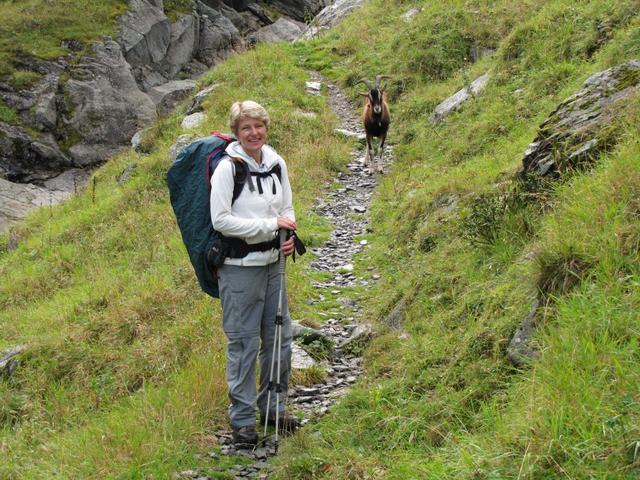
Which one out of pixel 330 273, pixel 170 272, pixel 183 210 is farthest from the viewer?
pixel 170 272

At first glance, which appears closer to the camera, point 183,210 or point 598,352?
point 598,352

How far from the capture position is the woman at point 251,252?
4.61 m

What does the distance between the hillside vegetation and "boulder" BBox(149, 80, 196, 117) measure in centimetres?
1574

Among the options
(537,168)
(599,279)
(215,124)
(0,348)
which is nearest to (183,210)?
(599,279)

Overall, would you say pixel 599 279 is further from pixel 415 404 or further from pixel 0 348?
pixel 0 348

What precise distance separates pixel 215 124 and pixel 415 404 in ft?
45.5

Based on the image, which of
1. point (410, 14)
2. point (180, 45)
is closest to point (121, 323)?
point (410, 14)

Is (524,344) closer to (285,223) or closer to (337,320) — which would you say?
(285,223)

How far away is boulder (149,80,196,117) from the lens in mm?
29703

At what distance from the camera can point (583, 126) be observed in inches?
250

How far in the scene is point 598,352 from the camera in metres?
3.42

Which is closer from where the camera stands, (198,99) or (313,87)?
(313,87)

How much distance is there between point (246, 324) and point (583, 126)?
13.1ft

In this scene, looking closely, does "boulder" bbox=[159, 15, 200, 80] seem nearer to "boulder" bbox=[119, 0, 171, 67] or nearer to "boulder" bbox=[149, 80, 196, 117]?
"boulder" bbox=[119, 0, 171, 67]
